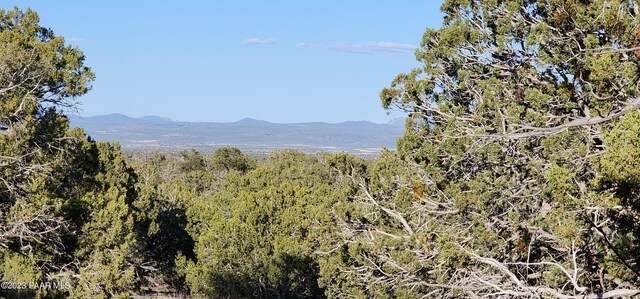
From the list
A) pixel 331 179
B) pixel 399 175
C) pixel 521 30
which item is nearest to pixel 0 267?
pixel 399 175

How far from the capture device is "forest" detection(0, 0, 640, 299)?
8.16 meters

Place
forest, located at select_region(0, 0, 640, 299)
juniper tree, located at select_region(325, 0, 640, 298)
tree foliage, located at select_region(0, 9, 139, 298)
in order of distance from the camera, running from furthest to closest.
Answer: tree foliage, located at select_region(0, 9, 139, 298)
juniper tree, located at select_region(325, 0, 640, 298)
forest, located at select_region(0, 0, 640, 299)

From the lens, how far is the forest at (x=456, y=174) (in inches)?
321

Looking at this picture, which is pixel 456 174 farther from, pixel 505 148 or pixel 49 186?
pixel 49 186

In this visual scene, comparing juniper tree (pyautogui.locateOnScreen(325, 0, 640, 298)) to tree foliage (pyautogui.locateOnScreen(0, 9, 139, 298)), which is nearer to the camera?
juniper tree (pyautogui.locateOnScreen(325, 0, 640, 298))

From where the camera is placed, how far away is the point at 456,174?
1413cm

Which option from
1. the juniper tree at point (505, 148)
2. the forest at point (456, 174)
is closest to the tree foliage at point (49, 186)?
the forest at point (456, 174)

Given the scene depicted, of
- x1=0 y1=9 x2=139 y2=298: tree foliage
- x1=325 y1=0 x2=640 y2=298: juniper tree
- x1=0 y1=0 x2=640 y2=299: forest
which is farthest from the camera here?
x1=0 y1=9 x2=139 y2=298: tree foliage

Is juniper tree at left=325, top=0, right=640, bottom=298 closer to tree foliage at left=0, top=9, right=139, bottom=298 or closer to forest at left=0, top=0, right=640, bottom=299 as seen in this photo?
forest at left=0, top=0, right=640, bottom=299

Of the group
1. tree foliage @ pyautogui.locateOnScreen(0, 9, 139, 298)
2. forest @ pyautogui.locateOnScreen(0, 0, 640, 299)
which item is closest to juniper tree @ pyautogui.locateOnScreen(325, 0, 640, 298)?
forest @ pyautogui.locateOnScreen(0, 0, 640, 299)

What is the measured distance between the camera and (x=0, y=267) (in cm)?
1644

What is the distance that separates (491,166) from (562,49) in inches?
109

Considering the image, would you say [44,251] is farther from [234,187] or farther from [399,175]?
[234,187]

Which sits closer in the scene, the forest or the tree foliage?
the forest
